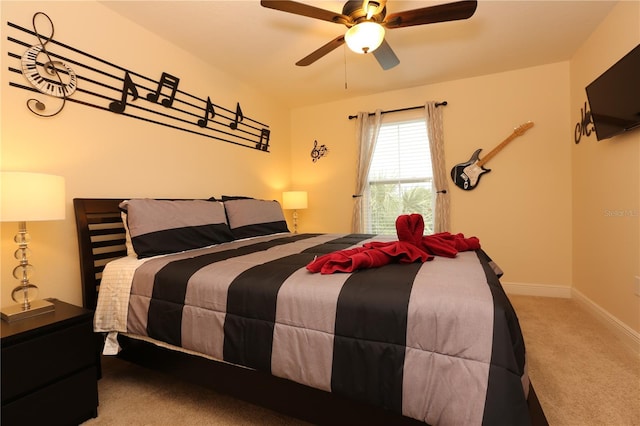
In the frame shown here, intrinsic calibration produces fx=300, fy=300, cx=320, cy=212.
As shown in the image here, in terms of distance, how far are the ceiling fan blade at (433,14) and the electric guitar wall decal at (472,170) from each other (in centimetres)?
197

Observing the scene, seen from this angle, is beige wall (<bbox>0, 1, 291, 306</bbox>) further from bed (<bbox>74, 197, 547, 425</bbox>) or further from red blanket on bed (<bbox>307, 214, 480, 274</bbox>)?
red blanket on bed (<bbox>307, 214, 480, 274</bbox>)

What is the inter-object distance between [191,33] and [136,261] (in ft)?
6.53

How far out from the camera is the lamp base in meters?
1.36

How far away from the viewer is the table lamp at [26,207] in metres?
1.35

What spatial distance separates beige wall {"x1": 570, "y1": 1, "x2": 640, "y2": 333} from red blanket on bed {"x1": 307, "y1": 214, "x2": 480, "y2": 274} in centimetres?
125

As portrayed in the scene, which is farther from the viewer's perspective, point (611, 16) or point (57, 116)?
point (611, 16)

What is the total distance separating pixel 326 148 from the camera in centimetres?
432

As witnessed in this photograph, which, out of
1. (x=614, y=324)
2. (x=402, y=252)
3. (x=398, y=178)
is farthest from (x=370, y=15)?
(x=614, y=324)

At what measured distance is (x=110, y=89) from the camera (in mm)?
2236

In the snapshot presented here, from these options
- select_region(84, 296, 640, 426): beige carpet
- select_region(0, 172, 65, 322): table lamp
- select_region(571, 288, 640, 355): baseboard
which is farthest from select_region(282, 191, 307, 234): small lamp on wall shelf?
select_region(571, 288, 640, 355): baseboard

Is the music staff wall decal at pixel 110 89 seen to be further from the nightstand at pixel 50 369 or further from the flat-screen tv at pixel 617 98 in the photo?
the flat-screen tv at pixel 617 98

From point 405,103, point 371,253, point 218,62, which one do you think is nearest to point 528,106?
point 405,103

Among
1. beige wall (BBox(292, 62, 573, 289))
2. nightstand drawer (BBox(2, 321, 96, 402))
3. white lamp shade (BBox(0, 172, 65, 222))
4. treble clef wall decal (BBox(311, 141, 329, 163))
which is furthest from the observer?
treble clef wall decal (BBox(311, 141, 329, 163))

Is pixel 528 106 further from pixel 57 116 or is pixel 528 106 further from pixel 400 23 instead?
pixel 57 116
